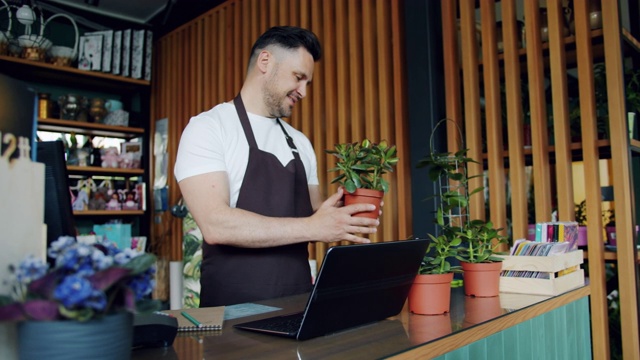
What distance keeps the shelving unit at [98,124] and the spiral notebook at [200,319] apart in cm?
351

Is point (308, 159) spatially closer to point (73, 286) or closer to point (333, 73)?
point (333, 73)

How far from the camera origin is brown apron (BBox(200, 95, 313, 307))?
183 cm

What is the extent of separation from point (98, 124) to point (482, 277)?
3913mm

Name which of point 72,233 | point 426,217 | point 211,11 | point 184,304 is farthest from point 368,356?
point 211,11

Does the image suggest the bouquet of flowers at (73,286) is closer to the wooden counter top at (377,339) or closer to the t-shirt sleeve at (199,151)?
the wooden counter top at (377,339)

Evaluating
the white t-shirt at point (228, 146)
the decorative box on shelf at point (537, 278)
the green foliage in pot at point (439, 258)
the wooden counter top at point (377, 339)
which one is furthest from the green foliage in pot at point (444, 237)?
the white t-shirt at point (228, 146)

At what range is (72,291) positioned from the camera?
0.63m

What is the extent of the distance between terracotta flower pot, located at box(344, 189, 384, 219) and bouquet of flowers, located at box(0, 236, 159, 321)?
799 millimetres

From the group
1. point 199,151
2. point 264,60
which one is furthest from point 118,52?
point 199,151

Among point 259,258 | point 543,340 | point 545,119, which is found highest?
point 545,119

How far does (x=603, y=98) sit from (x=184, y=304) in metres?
3.08

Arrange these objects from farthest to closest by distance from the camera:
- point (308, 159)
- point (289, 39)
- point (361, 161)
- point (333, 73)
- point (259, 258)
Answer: point (333, 73)
point (308, 159)
point (289, 39)
point (259, 258)
point (361, 161)

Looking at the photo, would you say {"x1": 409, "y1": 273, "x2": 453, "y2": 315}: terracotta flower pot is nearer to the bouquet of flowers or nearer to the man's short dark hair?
the bouquet of flowers

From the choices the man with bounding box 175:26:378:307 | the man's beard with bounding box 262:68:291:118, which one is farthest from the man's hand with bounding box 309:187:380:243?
the man's beard with bounding box 262:68:291:118
